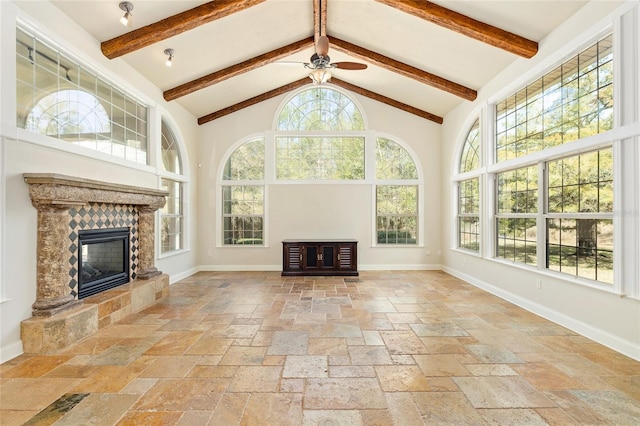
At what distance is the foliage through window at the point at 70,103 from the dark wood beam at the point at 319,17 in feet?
10.4

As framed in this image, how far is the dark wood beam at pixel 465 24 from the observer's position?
3.89m

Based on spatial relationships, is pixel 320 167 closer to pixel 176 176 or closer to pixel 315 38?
pixel 315 38

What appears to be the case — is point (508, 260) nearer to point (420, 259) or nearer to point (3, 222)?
point (420, 259)

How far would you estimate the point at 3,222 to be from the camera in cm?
267

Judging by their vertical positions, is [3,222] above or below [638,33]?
below

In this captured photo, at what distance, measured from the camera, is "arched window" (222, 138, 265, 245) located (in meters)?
7.03

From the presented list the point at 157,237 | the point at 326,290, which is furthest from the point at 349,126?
the point at 157,237

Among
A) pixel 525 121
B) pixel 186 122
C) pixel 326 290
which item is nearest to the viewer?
pixel 525 121

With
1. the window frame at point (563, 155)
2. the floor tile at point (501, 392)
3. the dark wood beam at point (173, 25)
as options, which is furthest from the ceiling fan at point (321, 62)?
the floor tile at point (501, 392)

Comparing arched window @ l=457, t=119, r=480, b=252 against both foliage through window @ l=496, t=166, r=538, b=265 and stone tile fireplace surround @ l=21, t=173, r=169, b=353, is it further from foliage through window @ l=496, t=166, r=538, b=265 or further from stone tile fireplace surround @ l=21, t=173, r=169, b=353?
stone tile fireplace surround @ l=21, t=173, r=169, b=353

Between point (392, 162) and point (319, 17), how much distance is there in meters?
3.64

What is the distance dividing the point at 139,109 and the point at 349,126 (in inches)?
172

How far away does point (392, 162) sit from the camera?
7129 mm

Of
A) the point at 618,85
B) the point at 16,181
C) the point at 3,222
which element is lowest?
the point at 3,222
